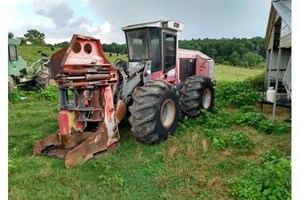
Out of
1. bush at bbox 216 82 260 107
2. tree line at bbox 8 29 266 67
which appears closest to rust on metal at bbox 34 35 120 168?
bush at bbox 216 82 260 107

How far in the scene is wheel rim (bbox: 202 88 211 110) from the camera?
754cm

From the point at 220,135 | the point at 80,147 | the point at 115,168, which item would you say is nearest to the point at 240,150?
the point at 220,135

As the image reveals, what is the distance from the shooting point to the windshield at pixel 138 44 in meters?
6.34

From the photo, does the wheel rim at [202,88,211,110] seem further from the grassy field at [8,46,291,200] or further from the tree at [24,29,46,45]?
the tree at [24,29,46,45]

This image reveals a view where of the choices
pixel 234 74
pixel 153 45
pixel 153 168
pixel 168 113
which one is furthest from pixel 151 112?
pixel 234 74

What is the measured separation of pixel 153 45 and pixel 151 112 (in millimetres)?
1936

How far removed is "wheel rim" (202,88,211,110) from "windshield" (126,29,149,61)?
211 cm

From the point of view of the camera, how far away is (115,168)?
4.43 meters

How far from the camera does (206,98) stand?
25.2 feet

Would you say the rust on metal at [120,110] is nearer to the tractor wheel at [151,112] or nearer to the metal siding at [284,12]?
the tractor wheel at [151,112]

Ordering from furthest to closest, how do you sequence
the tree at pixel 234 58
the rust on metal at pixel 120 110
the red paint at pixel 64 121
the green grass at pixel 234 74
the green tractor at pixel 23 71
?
1. the tree at pixel 234 58
2. the green grass at pixel 234 74
3. the green tractor at pixel 23 71
4. the rust on metal at pixel 120 110
5. the red paint at pixel 64 121

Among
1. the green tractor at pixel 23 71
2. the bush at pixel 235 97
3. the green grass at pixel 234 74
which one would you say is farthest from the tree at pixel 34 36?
the bush at pixel 235 97

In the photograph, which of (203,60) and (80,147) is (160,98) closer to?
(80,147)

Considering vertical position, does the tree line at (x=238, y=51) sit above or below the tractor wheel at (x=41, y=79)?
above
